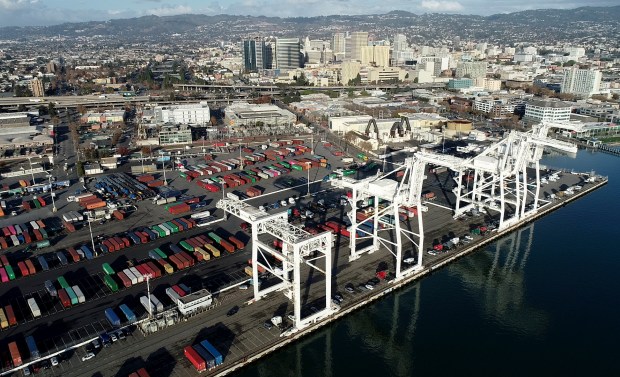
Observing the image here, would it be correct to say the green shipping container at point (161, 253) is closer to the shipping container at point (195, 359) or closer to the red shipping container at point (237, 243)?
the red shipping container at point (237, 243)

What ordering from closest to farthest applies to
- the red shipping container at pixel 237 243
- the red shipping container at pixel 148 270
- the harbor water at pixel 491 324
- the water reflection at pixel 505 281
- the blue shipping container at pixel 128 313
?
1. the harbor water at pixel 491 324
2. the blue shipping container at pixel 128 313
3. the water reflection at pixel 505 281
4. the red shipping container at pixel 148 270
5. the red shipping container at pixel 237 243

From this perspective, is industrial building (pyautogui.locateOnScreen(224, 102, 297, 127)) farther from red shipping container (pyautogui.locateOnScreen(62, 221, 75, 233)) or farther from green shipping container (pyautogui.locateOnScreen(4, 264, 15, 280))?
green shipping container (pyautogui.locateOnScreen(4, 264, 15, 280))

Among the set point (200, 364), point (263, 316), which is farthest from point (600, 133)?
point (200, 364)

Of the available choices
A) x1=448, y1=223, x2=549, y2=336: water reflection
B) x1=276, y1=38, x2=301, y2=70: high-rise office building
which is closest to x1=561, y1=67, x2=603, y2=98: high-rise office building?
x1=448, y1=223, x2=549, y2=336: water reflection

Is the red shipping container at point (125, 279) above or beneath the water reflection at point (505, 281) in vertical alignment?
above

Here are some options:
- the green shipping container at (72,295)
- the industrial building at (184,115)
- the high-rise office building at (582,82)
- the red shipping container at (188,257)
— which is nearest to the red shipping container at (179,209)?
the red shipping container at (188,257)
